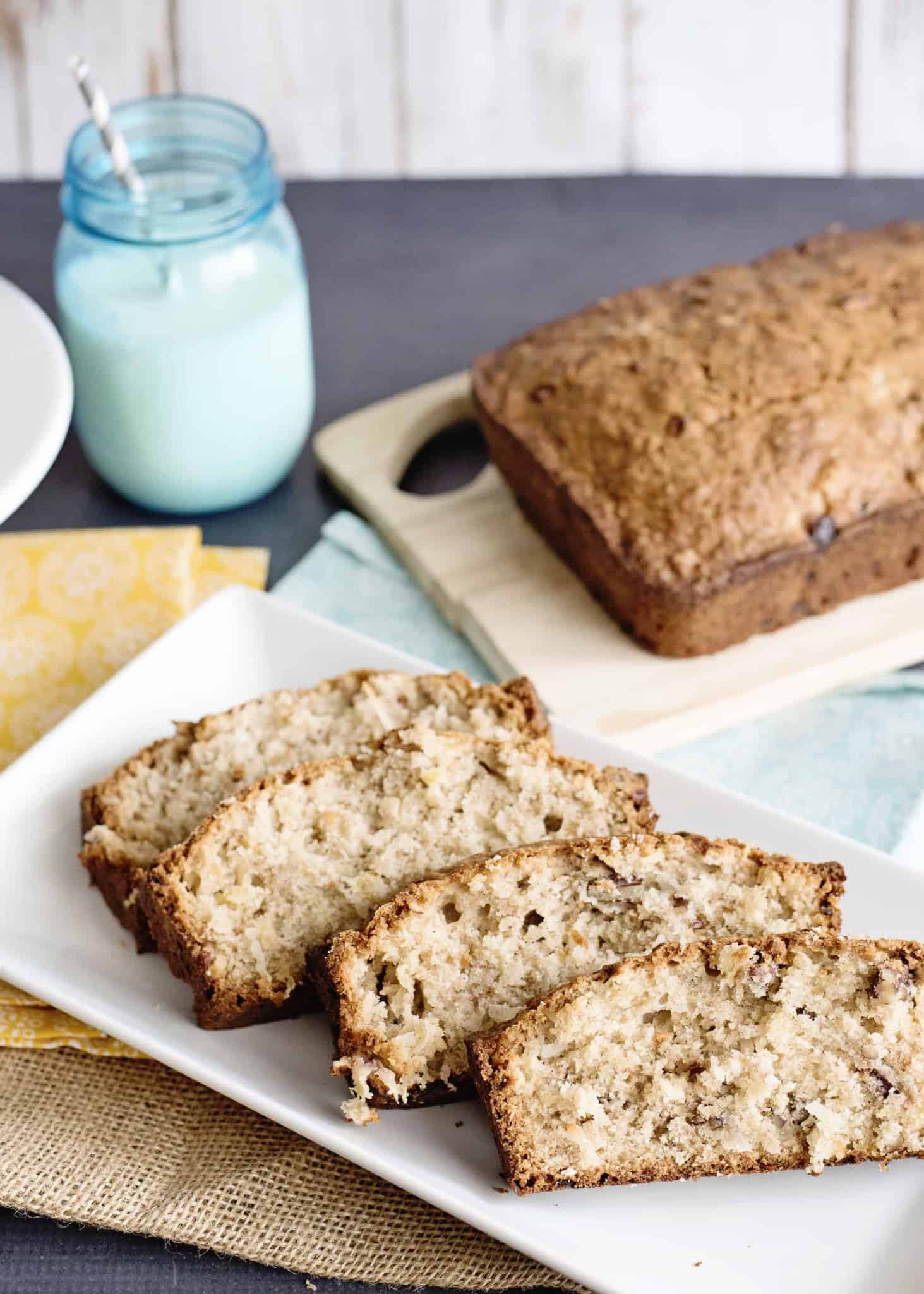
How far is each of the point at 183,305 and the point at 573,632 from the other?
108 cm

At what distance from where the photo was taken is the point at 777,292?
3.66 metres

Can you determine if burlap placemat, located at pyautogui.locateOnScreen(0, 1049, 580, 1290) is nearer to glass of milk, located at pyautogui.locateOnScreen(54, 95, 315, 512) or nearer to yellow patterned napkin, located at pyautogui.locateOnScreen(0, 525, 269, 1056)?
yellow patterned napkin, located at pyautogui.locateOnScreen(0, 525, 269, 1056)

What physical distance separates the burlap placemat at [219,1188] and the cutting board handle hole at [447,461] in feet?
5.88

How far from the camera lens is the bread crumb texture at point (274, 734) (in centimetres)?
271

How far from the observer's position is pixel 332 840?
2547 mm

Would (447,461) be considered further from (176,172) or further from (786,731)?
(786,731)

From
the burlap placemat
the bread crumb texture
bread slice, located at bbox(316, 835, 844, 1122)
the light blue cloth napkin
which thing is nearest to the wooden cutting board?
the light blue cloth napkin

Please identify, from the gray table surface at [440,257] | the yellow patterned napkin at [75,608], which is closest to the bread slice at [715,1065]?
the yellow patterned napkin at [75,608]

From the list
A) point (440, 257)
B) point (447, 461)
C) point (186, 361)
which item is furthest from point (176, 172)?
point (440, 257)

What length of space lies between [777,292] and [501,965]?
195 centimetres

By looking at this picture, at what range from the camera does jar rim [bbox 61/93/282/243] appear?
324 centimetres

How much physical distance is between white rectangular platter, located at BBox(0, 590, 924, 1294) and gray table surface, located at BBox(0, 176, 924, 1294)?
0.69 metres

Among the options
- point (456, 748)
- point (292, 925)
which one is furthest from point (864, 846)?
point (292, 925)

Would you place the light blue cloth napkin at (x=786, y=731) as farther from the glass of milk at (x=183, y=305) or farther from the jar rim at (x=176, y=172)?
the jar rim at (x=176, y=172)
